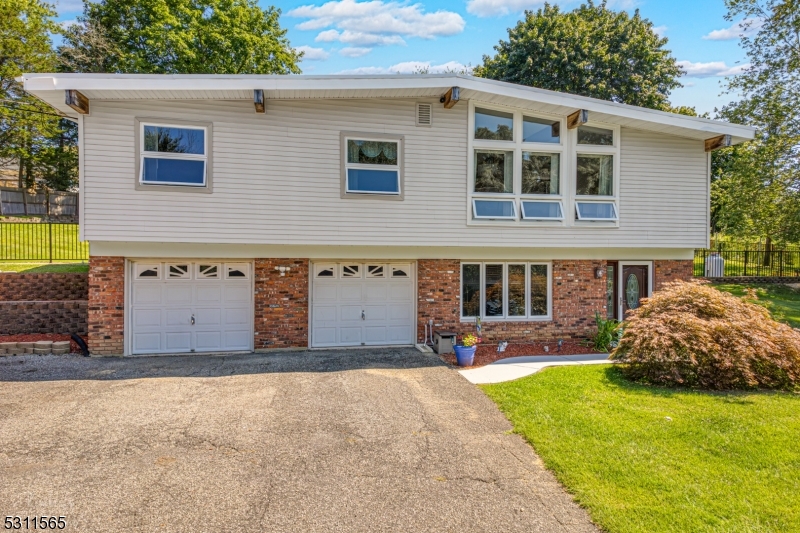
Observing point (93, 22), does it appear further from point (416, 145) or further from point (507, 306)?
point (507, 306)

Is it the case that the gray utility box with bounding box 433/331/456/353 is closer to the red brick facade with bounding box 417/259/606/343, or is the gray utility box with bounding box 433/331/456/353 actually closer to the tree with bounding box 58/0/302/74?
the red brick facade with bounding box 417/259/606/343

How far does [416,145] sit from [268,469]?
7.24m

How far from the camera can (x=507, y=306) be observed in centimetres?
1111

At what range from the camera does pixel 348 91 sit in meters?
9.30

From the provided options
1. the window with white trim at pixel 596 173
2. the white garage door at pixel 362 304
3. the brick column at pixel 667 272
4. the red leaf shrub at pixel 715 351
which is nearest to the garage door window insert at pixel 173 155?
the white garage door at pixel 362 304

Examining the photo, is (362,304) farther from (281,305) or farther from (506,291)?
(506,291)

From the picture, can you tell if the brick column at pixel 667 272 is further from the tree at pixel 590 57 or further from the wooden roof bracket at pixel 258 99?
the tree at pixel 590 57

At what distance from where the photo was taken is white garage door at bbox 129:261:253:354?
32.2ft

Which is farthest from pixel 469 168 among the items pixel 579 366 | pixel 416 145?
pixel 579 366

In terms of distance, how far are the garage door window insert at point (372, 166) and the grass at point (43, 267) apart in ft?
28.8

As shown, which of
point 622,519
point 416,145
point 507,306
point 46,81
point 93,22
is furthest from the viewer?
point 93,22

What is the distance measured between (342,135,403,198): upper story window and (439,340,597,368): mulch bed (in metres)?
3.85

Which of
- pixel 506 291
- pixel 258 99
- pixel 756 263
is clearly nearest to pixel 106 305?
pixel 258 99

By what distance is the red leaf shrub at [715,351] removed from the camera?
7.38m
